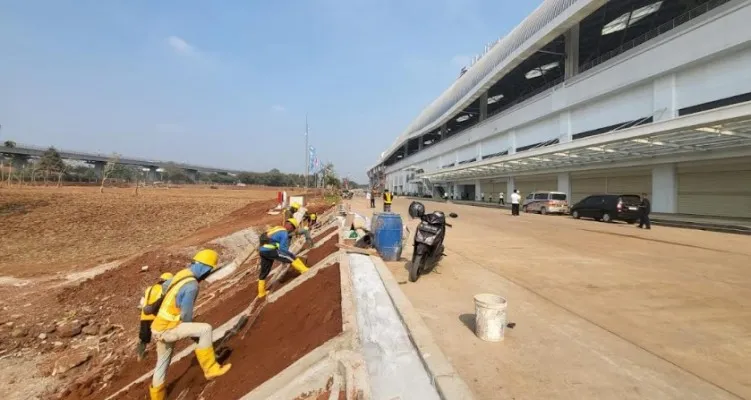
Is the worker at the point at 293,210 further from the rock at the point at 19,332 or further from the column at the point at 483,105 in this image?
the column at the point at 483,105

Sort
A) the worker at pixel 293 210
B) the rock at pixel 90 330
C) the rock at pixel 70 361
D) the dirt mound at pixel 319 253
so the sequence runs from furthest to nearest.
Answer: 1. the worker at pixel 293 210
2. the dirt mound at pixel 319 253
3. the rock at pixel 90 330
4. the rock at pixel 70 361

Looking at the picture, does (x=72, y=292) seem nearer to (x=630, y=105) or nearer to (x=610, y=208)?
(x=610, y=208)

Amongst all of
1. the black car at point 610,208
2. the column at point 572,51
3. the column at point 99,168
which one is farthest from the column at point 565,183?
the column at point 99,168

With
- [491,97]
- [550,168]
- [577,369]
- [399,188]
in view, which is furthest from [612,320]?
[399,188]

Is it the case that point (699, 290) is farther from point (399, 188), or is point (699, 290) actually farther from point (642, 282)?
point (399, 188)

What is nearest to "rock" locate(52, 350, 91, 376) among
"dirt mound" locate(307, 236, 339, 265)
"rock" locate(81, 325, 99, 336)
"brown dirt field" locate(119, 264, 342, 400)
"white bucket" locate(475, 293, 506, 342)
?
"rock" locate(81, 325, 99, 336)

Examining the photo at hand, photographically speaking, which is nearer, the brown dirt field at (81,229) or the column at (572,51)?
the brown dirt field at (81,229)

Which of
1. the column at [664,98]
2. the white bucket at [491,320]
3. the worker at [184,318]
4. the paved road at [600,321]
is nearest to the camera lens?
the paved road at [600,321]

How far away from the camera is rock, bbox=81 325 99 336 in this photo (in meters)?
8.76

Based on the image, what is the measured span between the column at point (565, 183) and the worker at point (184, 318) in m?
29.9

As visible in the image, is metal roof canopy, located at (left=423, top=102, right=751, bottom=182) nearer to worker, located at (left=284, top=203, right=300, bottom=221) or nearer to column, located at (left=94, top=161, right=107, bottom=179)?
worker, located at (left=284, top=203, right=300, bottom=221)

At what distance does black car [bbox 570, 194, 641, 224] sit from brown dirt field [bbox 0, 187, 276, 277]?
1962 cm

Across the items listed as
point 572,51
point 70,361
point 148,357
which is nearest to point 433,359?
point 148,357

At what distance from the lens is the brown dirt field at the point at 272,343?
14.0 ft
